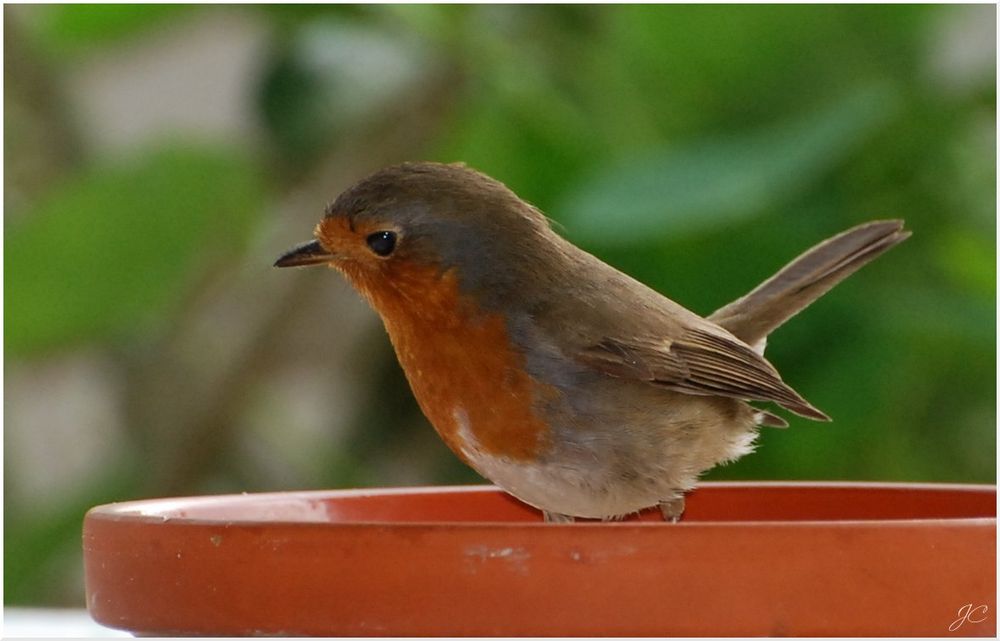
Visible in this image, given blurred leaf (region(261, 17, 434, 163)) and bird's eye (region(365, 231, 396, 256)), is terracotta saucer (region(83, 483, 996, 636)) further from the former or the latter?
blurred leaf (region(261, 17, 434, 163))

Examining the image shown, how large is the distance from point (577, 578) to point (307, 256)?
118 centimetres

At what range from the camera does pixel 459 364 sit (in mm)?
2836

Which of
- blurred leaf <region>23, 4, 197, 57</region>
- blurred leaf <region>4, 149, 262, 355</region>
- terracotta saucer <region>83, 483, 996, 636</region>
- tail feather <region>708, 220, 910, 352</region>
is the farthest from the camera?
blurred leaf <region>23, 4, 197, 57</region>

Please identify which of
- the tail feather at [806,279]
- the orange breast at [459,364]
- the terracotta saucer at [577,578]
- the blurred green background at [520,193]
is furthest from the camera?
the blurred green background at [520,193]

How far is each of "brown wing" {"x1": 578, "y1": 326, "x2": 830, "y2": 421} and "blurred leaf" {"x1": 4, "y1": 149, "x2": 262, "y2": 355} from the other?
167 cm

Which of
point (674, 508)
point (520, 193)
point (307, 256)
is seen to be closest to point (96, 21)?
point (520, 193)

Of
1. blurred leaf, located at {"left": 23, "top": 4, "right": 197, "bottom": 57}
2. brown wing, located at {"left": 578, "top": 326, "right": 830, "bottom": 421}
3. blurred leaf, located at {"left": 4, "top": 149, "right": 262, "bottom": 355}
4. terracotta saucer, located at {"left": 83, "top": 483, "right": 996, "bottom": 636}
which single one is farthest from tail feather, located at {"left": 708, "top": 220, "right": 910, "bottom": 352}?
blurred leaf, located at {"left": 23, "top": 4, "right": 197, "bottom": 57}

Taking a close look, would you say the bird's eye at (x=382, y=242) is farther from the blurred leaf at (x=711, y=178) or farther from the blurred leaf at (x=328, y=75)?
the blurred leaf at (x=328, y=75)

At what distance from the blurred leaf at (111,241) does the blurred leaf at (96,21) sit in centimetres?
43

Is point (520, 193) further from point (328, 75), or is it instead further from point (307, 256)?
point (307, 256)

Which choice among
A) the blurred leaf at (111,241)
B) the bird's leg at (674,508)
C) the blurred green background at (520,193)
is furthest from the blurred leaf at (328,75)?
the bird's leg at (674,508)

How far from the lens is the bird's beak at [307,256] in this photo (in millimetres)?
2812

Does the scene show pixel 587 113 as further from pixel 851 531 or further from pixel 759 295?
pixel 851 531

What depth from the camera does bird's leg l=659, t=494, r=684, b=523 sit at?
3.02 metres
